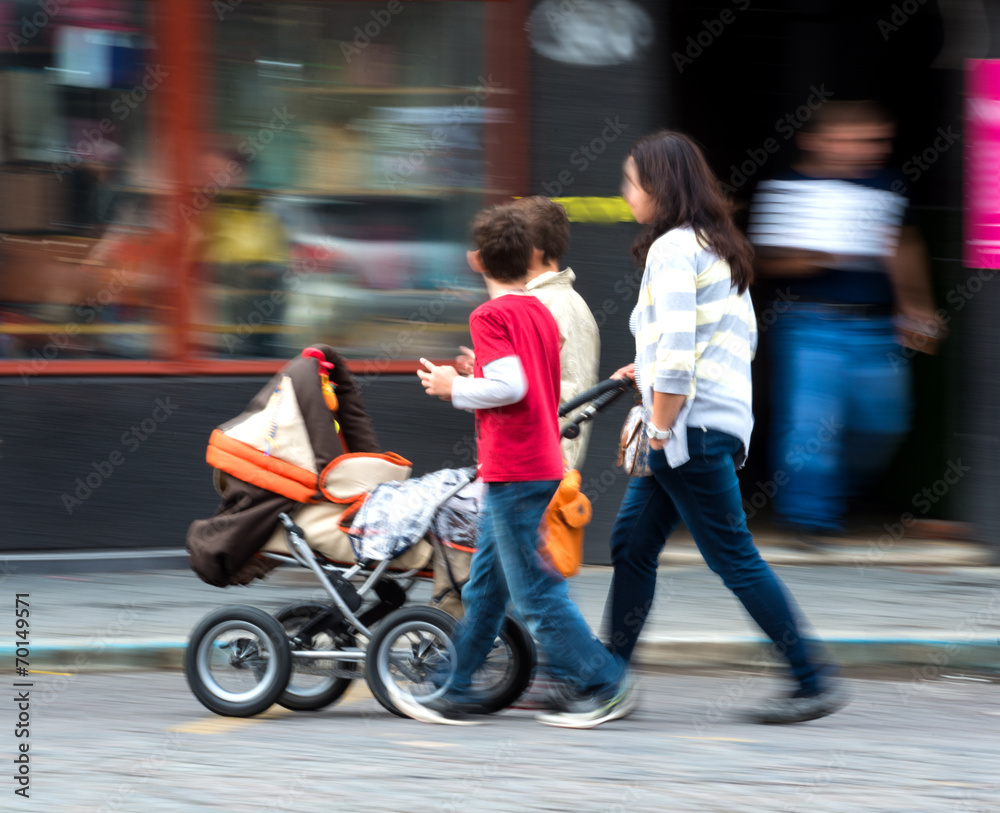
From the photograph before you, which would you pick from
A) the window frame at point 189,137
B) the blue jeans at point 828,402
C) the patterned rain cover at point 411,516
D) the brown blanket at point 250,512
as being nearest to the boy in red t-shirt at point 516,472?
the patterned rain cover at point 411,516

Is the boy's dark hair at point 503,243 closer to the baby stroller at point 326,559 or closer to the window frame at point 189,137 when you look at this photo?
the baby stroller at point 326,559

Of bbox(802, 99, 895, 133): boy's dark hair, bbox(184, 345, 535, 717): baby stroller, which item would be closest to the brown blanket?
bbox(184, 345, 535, 717): baby stroller

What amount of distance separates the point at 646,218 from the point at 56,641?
9.91 ft

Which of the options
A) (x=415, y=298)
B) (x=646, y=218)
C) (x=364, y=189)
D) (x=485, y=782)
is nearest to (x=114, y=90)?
(x=364, y=189)

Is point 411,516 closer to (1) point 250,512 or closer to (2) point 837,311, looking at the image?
(1) point 250,512

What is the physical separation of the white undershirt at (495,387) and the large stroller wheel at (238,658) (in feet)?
3.24

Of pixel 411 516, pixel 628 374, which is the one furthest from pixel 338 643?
pixel 628 374

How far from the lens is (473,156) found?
7.65m

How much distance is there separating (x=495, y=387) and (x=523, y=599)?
2.24 ft

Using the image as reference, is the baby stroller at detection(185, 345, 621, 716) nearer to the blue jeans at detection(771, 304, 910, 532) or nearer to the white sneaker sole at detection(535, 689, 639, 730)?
the white sneaker sole at detection(535, 689, 639, 730)

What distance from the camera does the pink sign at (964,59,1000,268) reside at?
731 cm

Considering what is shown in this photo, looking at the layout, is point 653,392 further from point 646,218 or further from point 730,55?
point 730,55

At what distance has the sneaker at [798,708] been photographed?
4.70m

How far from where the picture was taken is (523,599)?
451cm
